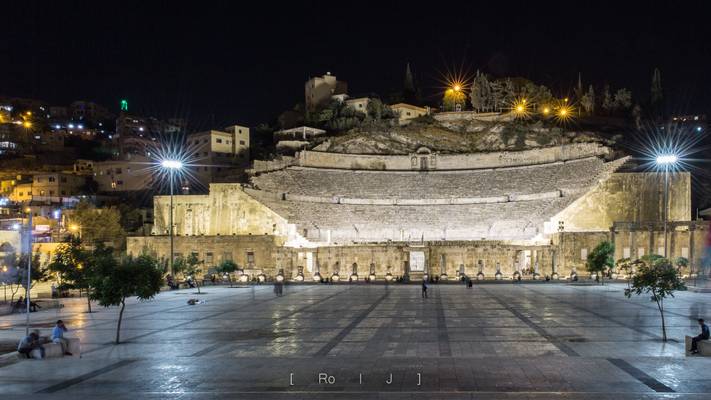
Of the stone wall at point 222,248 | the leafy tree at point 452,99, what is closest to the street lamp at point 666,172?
the stone wall at point 222,248

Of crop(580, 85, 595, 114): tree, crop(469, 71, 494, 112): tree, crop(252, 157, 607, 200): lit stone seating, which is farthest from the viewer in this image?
crop(580, 85, 595, 114): tree

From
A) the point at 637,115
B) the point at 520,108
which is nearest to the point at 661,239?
the point at 520,108

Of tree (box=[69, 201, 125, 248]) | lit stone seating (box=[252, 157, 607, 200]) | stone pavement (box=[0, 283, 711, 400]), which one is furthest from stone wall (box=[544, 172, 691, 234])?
tree (box=[69, 201, 125, 248])

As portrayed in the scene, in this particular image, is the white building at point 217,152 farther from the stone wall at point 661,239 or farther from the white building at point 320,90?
the stone wall at point 661,239

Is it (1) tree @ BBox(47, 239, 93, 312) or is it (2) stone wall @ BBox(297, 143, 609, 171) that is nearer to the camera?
(1) tree @ BBox(47, 239, 93, 312)

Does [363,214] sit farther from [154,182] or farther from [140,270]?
[140,270]

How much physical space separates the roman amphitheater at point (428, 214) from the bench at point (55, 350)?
3688 cm

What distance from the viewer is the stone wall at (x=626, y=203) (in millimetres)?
58125

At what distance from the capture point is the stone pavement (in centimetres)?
1181

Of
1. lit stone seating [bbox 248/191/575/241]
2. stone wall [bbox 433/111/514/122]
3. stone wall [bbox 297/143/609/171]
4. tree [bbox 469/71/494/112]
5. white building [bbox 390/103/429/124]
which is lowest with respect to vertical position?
lit stone seating [bbox 248/191/575/241]

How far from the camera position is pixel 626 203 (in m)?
58.6

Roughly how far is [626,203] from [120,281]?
5387cm

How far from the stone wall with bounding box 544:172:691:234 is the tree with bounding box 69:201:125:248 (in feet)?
156

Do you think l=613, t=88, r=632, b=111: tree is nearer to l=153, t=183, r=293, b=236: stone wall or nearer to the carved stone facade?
the carved stone facade
